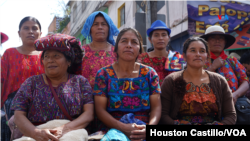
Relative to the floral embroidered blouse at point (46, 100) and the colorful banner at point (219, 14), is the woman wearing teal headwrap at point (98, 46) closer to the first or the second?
the floral embroidered blouse at point (46, 100)

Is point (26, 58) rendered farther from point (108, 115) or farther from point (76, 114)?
point (108, 115)

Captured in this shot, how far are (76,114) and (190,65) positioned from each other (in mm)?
1565

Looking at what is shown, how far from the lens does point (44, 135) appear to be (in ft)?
6.31

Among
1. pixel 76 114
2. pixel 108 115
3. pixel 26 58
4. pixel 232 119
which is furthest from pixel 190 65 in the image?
pixel 26 58

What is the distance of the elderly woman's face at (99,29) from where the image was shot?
3.16 metres

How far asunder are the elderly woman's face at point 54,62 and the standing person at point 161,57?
1440mm

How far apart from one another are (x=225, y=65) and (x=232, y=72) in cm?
15

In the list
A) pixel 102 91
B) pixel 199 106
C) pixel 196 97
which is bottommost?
pixel 199 106

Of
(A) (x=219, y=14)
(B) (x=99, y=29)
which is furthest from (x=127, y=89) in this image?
(A) (x=219, y=14)

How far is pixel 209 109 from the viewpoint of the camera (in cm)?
251

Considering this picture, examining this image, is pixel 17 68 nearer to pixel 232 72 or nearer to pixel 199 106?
pixel 199 106

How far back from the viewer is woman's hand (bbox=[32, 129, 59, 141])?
6.23 ft

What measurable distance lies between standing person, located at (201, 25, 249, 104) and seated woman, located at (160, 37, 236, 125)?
0.57m

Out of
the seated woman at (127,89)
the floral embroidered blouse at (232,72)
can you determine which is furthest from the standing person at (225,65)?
the seated woman at (127,89)
